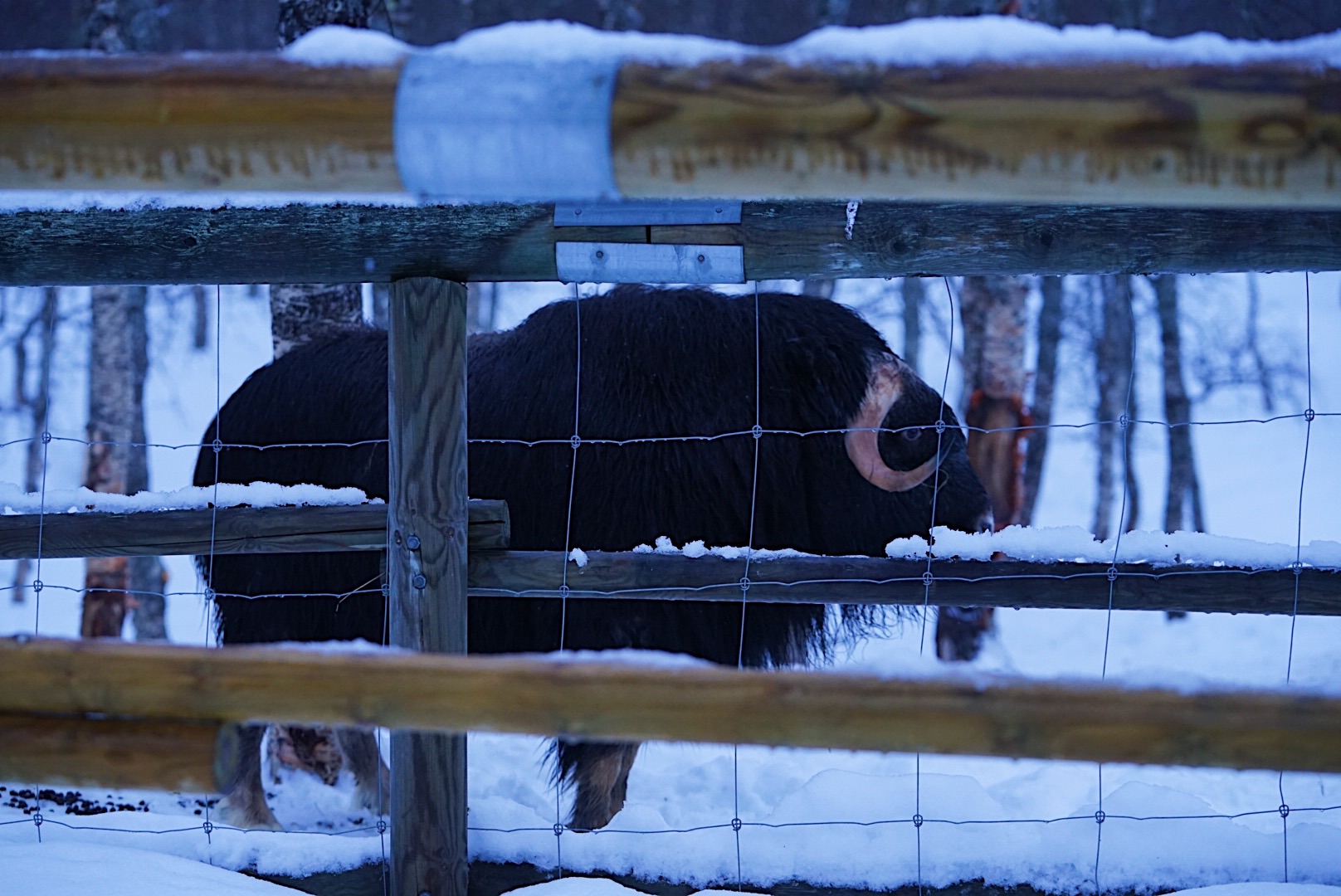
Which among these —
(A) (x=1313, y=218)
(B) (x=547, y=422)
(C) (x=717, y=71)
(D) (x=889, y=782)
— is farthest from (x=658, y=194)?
(D) (x=889, y=782)

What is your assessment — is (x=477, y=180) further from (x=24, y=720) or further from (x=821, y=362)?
(x=821, y=362)

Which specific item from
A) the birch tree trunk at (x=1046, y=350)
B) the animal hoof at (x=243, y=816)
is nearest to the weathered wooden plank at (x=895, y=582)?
the animal hoof at (x=243, y=816)

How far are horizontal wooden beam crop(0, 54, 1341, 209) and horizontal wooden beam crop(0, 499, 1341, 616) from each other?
1577mm

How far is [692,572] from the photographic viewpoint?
9.53 ft

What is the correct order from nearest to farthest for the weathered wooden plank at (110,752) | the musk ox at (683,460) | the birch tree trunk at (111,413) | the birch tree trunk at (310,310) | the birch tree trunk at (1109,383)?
1. the weathered wooden plank at (110,752)
2. the musk ox at (683,460)
3. the birch tree trunk at (310,310)
4. the birch tree trunk at (111,413)
5. the birch tree trunk at (1109,383)

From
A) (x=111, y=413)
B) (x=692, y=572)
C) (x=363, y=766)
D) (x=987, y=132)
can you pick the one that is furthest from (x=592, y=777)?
(x=111, y=413)

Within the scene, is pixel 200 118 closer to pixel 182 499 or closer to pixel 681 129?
pixel 681 129

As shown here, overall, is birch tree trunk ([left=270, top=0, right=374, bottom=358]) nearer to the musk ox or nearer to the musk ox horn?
the musk ox

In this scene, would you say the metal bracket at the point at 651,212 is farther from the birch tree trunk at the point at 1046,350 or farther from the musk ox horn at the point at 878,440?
the birch tree trunk at the point at 1046,350

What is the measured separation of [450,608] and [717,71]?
1801 mm

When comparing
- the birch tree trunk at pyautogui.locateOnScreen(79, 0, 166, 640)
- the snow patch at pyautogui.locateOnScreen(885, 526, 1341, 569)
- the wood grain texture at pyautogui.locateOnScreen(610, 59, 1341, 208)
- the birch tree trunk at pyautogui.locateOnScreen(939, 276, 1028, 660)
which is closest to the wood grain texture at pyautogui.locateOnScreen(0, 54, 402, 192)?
the wood grain texture at pyautogui.locateOnScreen(610, 59, 1341, 208)

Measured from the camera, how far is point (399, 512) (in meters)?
2.77

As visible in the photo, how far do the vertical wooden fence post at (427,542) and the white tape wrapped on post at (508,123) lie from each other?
137cm

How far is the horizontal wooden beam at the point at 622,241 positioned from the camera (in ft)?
8.18
